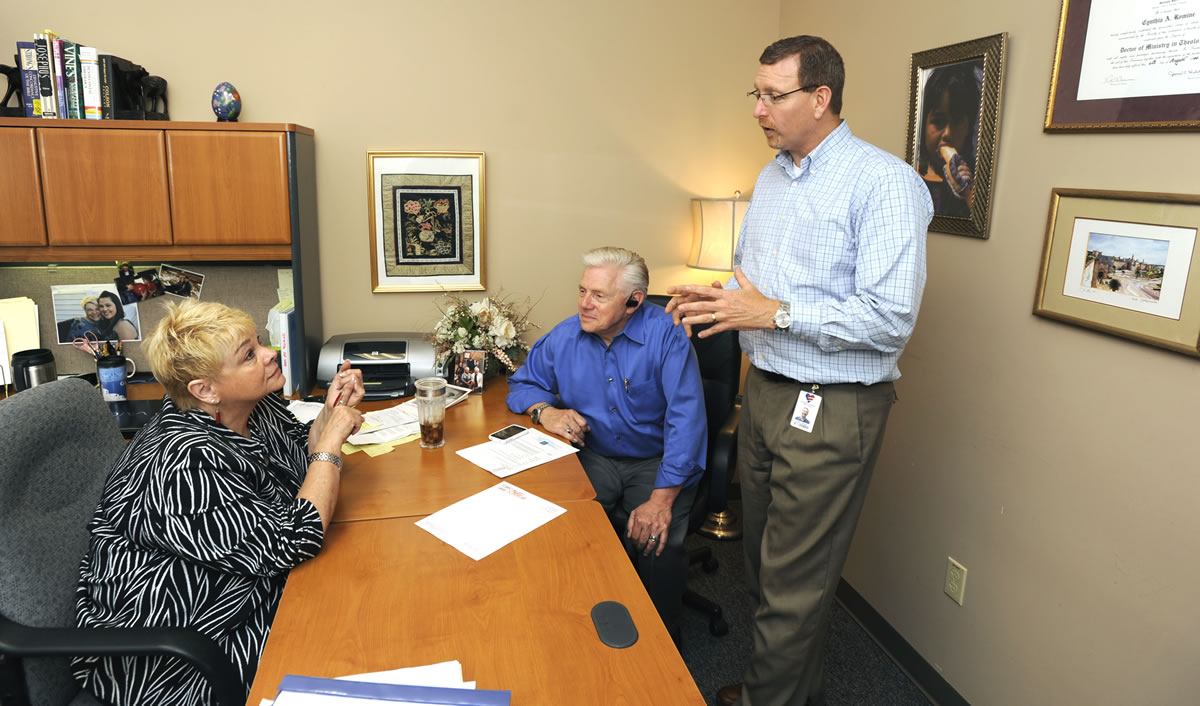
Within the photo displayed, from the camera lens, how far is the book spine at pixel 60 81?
224cm

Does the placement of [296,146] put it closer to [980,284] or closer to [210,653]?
[210,653]

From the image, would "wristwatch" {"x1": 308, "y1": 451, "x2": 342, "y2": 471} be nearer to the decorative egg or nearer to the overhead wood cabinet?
the overhead wood cabinet

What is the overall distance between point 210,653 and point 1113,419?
194 centimetres

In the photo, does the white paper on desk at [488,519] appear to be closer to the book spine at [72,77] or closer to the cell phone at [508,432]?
the cell phone at [508,432]

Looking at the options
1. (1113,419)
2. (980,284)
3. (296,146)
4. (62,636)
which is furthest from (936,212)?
(62,636)

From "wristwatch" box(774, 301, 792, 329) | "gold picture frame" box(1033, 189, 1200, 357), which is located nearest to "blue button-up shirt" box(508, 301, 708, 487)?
"wristwatch" box(774, 301, 792, 329)

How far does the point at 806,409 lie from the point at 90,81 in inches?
94.3

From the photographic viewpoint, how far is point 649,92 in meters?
2.97

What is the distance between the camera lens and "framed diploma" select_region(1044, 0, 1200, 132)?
1.46 m

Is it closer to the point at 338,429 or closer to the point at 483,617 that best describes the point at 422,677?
the point at 483,617

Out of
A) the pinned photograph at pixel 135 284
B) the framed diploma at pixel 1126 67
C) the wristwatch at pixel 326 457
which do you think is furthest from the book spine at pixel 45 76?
the framed diploma at pixel 1126 67

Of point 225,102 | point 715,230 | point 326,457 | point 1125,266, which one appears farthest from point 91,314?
point 1125,266

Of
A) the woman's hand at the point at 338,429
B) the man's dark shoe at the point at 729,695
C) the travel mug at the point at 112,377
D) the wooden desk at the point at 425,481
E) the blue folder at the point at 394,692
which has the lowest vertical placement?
the man's dark shoe at the point at 729,695

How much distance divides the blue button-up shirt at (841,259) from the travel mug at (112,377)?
210cm
